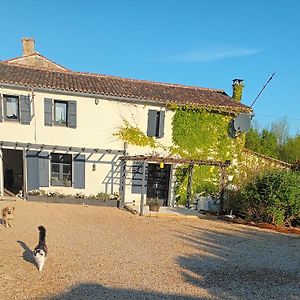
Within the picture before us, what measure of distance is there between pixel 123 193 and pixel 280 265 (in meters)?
8.27

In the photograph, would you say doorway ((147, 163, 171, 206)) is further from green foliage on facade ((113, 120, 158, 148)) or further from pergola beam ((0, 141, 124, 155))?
pergola beam ((0, 141, 124, 155))

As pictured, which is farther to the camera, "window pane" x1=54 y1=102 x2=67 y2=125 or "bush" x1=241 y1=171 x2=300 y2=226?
"window pane" x1=54 y1=102 x2=67 y2=125

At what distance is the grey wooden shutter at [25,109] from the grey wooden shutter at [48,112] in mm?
726

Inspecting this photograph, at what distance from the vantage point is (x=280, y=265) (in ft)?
22.5

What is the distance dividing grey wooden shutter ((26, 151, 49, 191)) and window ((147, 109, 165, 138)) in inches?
204

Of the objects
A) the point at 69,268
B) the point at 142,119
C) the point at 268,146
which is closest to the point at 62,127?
A: the point at 142,119

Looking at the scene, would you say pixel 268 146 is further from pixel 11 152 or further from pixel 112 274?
pixel 112 274

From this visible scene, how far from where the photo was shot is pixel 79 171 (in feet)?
44.4

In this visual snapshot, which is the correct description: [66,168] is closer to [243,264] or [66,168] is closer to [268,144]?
[243,264]

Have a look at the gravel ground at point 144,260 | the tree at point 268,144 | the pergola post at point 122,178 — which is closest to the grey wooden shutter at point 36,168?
the gravel ground at point 144,260

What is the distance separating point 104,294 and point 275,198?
8.20 m

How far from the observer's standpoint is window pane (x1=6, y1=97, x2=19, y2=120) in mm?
12930

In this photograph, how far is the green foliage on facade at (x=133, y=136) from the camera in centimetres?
1393

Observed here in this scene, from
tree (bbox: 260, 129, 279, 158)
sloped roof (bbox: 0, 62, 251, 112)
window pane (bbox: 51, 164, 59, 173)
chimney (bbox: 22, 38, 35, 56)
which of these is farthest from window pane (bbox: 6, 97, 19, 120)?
tree (bbox: 260, 129, 279, 158)
